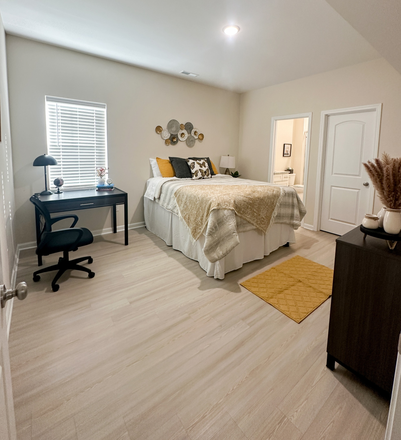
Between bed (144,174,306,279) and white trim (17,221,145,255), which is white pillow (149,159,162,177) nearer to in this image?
bed (144,174,306,279)

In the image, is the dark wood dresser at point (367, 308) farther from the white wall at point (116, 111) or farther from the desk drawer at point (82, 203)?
the white wall at point (116, 111)

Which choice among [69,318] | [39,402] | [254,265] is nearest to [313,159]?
[254,265]

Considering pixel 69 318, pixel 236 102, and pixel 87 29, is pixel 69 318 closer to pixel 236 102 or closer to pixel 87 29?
pixel 87 29

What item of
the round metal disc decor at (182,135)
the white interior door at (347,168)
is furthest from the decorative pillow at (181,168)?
the white interior door at (347,168)

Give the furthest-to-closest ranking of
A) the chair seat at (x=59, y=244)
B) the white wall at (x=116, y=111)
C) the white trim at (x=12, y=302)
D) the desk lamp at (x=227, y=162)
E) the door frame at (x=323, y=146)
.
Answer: the desk lamp at (x=227, y=162) → the door frame at (x=323, y=146) → the white wall at (x=116, y=111) → the chair seat at (x=59, y=244) → the white trim at (x=12, y=302)

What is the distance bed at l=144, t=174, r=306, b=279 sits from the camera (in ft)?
8.91

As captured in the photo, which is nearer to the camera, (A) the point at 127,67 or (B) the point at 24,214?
(B) the point at 24,214

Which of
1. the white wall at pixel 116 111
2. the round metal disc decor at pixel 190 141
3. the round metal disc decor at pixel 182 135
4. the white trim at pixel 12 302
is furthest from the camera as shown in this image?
the round metal disc decor at pixel 190 141

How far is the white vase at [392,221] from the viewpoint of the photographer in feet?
4.27

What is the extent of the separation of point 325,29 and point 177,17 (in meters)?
1.60

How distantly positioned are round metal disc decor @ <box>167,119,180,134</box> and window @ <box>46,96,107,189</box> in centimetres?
112

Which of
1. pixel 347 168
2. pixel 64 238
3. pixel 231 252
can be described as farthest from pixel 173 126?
pixel 347 168

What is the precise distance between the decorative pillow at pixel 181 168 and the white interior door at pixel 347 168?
2.36 metres

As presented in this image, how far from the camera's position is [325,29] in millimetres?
2779
